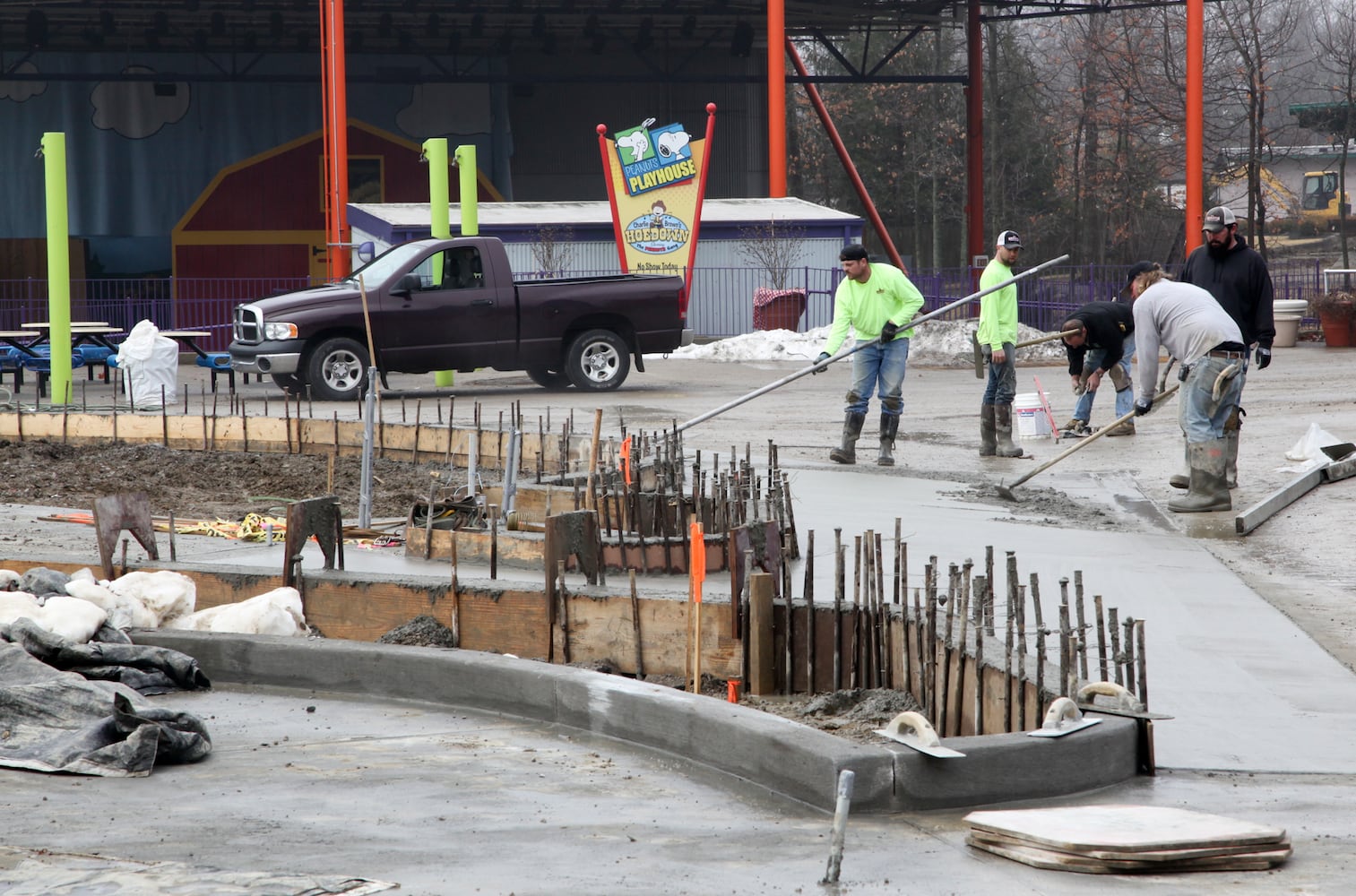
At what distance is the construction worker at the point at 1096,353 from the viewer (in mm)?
12844

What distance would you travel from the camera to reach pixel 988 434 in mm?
12609

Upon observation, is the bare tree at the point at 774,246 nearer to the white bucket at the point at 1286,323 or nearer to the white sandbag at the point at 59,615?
the white bucket at the point at 1286,323

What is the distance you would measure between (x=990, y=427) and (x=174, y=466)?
20.4 feet

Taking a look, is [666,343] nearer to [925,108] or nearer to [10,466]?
[10,466]

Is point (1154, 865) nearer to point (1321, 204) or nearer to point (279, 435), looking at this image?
point (279, 435)

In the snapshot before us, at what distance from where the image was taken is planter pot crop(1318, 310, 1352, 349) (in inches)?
939

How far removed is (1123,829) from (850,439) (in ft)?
A: 26.3

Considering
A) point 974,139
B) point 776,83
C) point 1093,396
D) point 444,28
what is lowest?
point 1093,396

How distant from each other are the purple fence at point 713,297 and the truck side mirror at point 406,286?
9.92 meters

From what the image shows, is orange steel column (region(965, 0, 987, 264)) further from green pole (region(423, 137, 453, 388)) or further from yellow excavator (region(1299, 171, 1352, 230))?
yellow excavator (region(1299, 171, 1352, 230))

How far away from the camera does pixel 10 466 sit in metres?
11.0

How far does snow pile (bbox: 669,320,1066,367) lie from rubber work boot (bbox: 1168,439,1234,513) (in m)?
13.6

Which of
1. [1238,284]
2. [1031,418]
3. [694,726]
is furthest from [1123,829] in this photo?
Answer: [1031,418]

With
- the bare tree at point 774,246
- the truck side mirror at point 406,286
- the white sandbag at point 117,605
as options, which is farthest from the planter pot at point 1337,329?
the white sandbag at point 117,605
